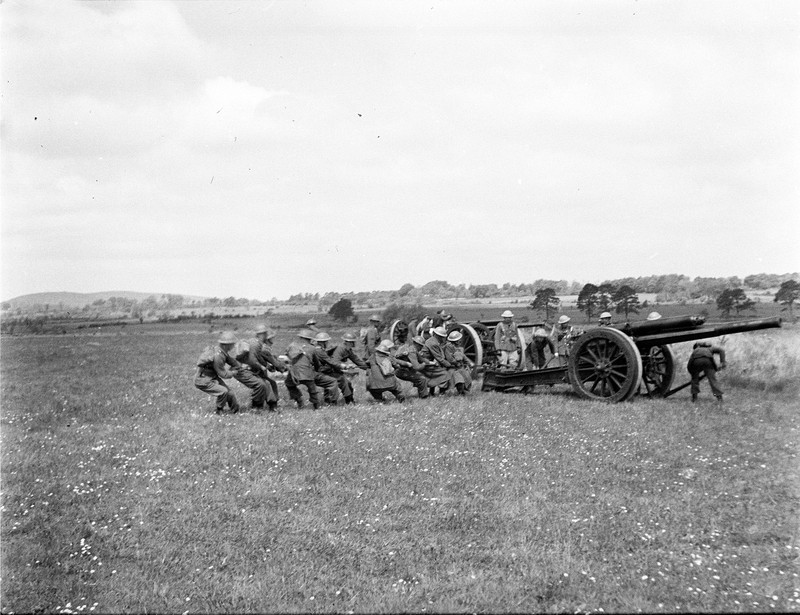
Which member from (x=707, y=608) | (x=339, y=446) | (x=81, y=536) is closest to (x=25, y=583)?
(x=81, y=536)

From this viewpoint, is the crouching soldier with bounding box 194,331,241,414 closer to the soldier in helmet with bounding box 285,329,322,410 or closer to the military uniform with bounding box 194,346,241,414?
the military uniform with bounding box 194,346,241,414

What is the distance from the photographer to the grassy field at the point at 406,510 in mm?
4570

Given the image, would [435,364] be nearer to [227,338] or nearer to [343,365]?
[343,365]

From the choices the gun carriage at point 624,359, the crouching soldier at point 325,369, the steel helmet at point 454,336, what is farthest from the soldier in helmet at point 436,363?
the crouching soldier at point 325,369

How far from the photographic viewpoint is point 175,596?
458 centimetres

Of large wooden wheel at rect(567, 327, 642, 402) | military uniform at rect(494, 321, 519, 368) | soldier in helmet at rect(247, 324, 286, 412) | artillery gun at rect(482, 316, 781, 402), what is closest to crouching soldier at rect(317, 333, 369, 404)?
soldier in helmet at rect(247, 324, 286, 412)

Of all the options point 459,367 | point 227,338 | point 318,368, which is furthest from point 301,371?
point 459,367

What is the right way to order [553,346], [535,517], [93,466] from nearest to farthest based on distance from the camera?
[535,517] < [93,466] < [553,346]

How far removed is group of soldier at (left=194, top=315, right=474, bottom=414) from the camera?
10.9 meters

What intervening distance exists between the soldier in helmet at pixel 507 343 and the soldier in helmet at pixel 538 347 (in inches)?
26.3

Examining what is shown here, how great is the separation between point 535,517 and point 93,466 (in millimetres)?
5087

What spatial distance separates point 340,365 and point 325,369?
29cm

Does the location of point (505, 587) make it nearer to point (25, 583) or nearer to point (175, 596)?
point (175, 596)

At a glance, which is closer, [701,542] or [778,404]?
[701,542]
